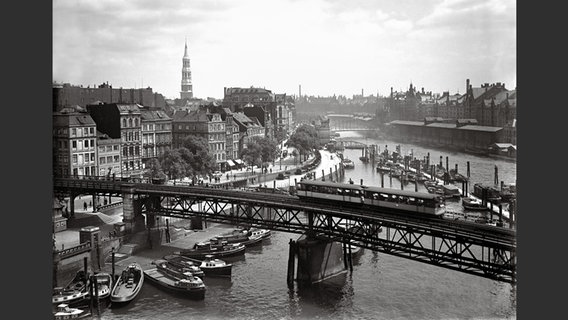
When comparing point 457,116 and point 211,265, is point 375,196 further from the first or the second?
point 457,116

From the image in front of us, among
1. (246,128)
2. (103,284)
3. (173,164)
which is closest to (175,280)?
(103,284)

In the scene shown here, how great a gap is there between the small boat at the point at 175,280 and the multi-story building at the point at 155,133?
4.75 metres

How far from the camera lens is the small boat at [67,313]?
1036 centimetres

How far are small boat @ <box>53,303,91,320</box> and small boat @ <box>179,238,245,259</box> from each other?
3307 millimetres

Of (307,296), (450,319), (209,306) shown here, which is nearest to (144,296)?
(209,306)

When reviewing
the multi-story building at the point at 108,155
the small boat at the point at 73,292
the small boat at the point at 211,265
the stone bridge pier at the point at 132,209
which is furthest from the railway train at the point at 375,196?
the multi-story building at the point at 108,155

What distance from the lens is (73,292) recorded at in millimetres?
11070

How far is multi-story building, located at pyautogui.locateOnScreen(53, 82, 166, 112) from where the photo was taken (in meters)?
15.8

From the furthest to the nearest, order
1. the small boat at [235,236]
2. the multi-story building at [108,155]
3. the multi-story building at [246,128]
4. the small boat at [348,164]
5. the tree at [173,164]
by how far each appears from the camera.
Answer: the small boat at [348,164] < the multi-story building at [246,128] < the tree at [173,164] < the multi-story building at [108,155] < the small boat at [235,236]

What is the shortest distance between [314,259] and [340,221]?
152 centimetres

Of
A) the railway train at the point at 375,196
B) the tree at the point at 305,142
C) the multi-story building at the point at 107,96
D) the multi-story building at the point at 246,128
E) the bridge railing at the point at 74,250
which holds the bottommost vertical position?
the bridge railing at the point at 74,250

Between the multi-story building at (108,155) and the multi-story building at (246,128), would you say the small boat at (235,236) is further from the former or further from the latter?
the multi-story building at (246,128)

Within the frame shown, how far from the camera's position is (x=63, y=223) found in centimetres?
1297

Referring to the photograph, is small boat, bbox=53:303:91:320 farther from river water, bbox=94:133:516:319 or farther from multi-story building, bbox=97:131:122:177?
multi-story building, bbox=97:131:122:177
